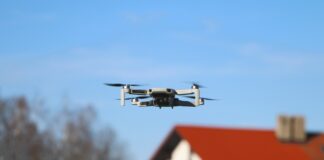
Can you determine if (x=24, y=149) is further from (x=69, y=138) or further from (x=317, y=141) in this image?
(x=317, y=141)

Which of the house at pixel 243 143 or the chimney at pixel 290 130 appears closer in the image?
the house at pixel 243 143

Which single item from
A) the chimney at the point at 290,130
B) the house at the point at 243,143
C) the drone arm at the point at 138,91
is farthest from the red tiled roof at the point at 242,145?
the drone arm at the point at 138,91

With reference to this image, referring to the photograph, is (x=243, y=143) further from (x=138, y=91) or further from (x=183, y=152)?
(x=138, y=91)

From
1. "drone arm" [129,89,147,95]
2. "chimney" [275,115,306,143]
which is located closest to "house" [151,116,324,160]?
"chimney" [275,115,306,143]

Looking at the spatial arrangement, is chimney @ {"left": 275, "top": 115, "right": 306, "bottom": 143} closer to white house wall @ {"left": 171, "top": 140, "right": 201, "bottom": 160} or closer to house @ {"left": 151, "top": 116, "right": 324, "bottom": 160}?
house @ {"left": 151, "top": 116, "right": 324, "bottom": 160}

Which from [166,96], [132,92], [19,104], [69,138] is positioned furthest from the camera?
[19,104]

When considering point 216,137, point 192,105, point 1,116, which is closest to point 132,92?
point 192,105

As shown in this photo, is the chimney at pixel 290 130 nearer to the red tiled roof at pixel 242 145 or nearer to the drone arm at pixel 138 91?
the red tiled roof at pixel 242 145
